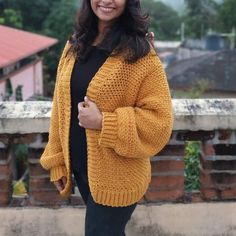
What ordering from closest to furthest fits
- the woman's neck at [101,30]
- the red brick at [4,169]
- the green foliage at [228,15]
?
the woman's neck at [101,30]
the red brick at [4,169]
the green foliage at [228,15]

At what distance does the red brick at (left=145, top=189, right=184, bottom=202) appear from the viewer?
2613 mm

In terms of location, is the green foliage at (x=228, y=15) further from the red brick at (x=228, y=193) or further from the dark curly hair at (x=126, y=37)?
the dark curly hair at (x=126, y=37)

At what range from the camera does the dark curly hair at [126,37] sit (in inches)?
71.4

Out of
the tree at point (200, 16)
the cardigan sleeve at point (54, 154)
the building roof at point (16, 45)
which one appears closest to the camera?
the cardigan sleeve at point (54, 154)

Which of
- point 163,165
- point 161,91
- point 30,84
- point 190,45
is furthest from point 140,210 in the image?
point 190,45

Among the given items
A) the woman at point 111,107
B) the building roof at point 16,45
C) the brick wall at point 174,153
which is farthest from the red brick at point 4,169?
the building roof at point 16,45

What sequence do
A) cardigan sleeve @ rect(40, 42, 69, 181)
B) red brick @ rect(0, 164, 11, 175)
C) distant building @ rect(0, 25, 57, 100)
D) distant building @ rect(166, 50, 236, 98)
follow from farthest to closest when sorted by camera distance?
distant building @ rect(166, 50, 236, 98) → distant building @ rect(0, 25, 57, 100) → red brick @ rect(0, 164, 11, 175) → cardigan sleeve @ rect(40, 42, 69, 181)

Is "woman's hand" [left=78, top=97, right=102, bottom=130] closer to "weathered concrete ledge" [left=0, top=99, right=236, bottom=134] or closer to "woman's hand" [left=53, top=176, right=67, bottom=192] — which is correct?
"woman's hand" [left=53, top=176, right=67, bottom=192]

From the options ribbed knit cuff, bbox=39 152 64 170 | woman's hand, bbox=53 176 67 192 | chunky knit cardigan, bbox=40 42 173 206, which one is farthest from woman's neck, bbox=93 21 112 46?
woman's hand, bbox=53 176 67 192

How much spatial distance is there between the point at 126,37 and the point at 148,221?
1.20 meters

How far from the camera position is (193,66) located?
2495 centimetres

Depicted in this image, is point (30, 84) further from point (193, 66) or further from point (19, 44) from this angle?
point (193, 66)

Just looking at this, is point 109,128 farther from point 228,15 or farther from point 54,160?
point 228,15

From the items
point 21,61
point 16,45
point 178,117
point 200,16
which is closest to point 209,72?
point 21,61
